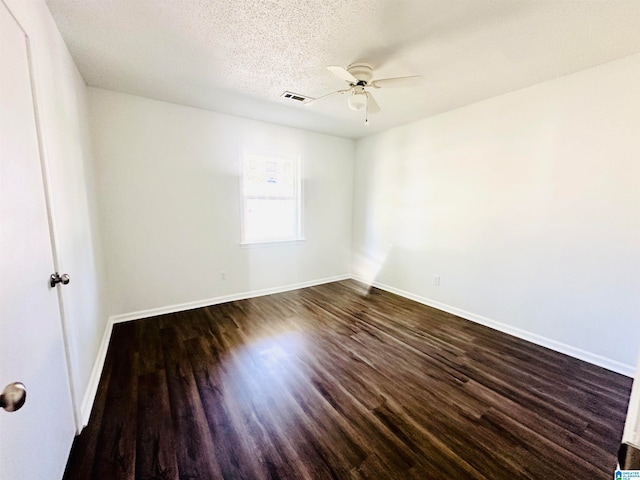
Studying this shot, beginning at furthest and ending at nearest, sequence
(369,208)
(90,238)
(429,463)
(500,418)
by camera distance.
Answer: (369,208) → (90,238) → (500,418) → (429,463)

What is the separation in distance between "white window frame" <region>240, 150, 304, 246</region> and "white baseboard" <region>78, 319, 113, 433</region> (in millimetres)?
1870

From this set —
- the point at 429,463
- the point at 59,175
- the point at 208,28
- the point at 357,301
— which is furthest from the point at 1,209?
the point at 357,301

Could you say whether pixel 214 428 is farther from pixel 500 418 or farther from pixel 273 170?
pixel 273 170

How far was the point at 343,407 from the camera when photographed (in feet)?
6.07

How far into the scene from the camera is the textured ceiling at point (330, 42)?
5.45 feet

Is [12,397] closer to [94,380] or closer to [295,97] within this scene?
[94,380]

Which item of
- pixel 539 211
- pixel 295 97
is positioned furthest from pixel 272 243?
pixel 539 211

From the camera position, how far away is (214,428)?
167 centimetres

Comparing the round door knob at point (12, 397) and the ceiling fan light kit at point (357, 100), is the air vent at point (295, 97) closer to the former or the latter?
the ceiling fan light kit at point (357, 100)

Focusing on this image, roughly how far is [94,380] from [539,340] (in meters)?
4.05

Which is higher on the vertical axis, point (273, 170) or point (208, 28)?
point (208, 28)

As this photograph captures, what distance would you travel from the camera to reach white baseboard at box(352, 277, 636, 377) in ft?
7.50

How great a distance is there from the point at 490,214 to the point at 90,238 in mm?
4138

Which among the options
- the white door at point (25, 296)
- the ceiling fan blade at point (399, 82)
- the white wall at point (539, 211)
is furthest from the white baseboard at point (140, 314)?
the ceiling fan blade at point (399, 82)
